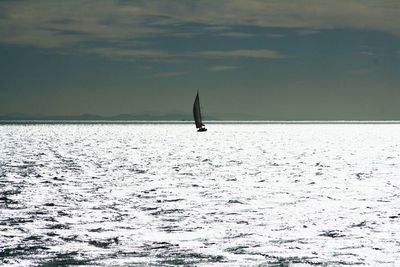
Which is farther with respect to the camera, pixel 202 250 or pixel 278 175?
pixel 278 175

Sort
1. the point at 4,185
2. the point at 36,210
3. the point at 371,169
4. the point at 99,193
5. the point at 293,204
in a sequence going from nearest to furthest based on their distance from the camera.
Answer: the point at 36,210 → the point at 293,204 → the point at 99,193 → the point at 4,185 → the point at 371,169

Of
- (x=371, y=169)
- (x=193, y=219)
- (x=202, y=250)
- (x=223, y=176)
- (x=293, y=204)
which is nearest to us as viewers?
(x=202, y=250)

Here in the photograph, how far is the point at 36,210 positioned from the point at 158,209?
568 cm

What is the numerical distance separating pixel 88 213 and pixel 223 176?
2346 cm

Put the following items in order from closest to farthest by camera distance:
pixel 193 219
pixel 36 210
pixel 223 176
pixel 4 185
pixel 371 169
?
pixel 193 219, pixel 36 210, pixel 4 185, pixel 223 176, pixel 371 169

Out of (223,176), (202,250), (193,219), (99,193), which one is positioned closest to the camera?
(202,250)

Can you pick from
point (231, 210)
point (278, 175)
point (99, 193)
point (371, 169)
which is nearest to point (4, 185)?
point (99, 193)

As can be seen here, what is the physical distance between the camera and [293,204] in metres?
32.9

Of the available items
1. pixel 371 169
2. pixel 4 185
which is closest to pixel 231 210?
pixel 4 185

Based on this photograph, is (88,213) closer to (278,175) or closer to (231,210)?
(231,210)

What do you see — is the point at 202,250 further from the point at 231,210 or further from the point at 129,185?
the point at 129,185

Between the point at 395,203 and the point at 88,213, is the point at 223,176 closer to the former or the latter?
the point at 395,203

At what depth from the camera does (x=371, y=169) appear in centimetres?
6091

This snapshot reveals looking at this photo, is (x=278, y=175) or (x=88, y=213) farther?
(x=278, y=175)
